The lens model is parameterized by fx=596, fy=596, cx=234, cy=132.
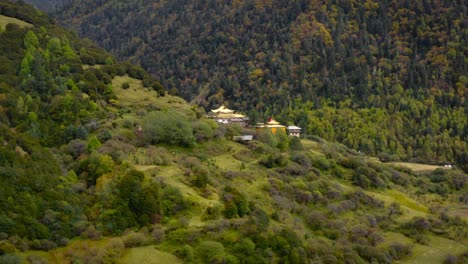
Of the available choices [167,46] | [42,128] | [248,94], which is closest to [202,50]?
[167,46]

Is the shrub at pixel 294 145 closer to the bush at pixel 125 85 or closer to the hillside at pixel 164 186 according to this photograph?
the hillside at pixel 164 186

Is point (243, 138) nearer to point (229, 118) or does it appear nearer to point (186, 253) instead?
point (229, 118)

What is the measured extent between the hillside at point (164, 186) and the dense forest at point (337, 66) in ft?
75.1

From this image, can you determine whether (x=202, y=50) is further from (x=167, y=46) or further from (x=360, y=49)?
(x=360, y=49)

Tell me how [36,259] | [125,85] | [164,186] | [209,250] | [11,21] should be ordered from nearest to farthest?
[36,259] < [209,250] < [164,186] < [125,85] < [11,21]

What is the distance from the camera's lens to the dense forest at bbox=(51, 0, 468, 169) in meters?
112

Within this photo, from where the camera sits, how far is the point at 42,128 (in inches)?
2314

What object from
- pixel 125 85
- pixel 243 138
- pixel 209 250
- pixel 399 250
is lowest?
pixel 399 250

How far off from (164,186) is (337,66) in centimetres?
9730

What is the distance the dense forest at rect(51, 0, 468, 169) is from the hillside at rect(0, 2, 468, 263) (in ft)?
75.1

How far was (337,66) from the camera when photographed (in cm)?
14012

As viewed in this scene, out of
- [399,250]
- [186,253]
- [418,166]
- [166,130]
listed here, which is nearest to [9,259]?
[186,253]

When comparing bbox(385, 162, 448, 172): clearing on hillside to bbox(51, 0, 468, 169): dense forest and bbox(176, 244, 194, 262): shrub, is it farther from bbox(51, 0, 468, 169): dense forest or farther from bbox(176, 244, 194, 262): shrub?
bbox(176, 244, 194, 262): shrub

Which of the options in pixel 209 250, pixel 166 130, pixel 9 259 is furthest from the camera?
pixel 166 130
